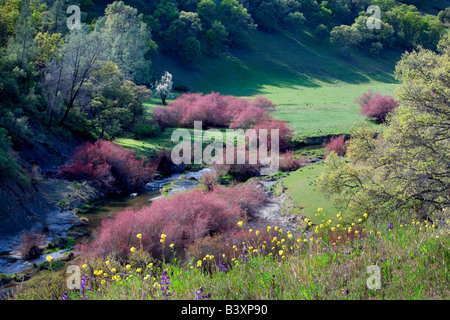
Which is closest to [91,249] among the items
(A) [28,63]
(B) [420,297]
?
(B) [420,297]

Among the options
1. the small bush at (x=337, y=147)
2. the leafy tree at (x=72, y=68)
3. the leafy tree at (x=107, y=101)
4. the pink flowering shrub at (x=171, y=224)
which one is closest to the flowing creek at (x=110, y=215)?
the pink flowering shrub at (x=171, y=224)

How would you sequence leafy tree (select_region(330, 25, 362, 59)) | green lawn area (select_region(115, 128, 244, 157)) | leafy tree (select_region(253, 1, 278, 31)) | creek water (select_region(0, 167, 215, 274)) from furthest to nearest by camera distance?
1. leafy tree (select_region(253, 1, 278, 31))
2. leafy tree (select_region(330, 25, 362, 59))
3. green lawn area (select_region(115, 128, 244, 157))
4. creek water (select_region(0, 167, 215, 274))

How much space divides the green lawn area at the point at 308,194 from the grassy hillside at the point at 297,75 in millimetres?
17955

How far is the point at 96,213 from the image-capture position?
25.1m

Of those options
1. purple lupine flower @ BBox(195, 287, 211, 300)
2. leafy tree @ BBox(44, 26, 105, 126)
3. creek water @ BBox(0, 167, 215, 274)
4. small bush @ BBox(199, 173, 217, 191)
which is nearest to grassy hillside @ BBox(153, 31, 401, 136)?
creek water @ BBox(0, 167, 215, 274)

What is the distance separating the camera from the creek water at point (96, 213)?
57.8 feet

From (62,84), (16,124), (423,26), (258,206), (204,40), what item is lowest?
(258,206)

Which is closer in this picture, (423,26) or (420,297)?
(420,297)

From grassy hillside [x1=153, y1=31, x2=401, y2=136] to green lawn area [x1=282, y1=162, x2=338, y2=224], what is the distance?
1796 centimetres

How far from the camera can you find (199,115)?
5122cm

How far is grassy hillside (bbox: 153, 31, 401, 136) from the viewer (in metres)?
60.9

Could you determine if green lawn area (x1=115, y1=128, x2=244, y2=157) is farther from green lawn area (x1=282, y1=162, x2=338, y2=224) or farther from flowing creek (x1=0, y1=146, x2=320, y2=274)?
green lawn area (x1=282, y1=162, x2=338, y2=224)
